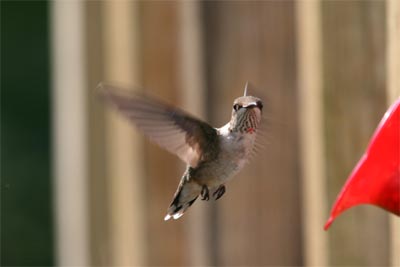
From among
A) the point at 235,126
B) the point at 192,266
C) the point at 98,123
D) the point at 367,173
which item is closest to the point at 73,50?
the point at 98,123

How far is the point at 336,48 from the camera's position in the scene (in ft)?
6.89

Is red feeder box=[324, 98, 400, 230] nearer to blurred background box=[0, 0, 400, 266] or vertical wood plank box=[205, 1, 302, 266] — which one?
blurred background box=[0, 0, 400, 266]

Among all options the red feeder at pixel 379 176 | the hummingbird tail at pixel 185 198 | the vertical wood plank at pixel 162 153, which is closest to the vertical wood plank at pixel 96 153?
the vertical wood plank at pixel 162 153

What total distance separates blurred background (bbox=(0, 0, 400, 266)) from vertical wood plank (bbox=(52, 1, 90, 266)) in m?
0.01

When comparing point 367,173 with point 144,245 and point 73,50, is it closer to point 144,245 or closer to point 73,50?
point 144,245

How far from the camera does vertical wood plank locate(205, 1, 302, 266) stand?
8.96 ft

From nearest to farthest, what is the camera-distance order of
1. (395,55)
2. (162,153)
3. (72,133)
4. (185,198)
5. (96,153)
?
1. (395,55)
2. (185,198)
3. (162,153)
4. (96,153)
5. (72,133)

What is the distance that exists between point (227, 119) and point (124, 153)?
1497mm

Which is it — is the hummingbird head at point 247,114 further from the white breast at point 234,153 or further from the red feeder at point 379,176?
the red feeder at point 379,176

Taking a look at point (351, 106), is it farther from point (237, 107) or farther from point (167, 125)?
point (167, 125)

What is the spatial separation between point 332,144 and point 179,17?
1.72 meters

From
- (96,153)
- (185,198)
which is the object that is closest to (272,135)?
(185,198)

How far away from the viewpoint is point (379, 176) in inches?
71.4

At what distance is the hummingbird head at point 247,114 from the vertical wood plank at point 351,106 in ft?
0.46
